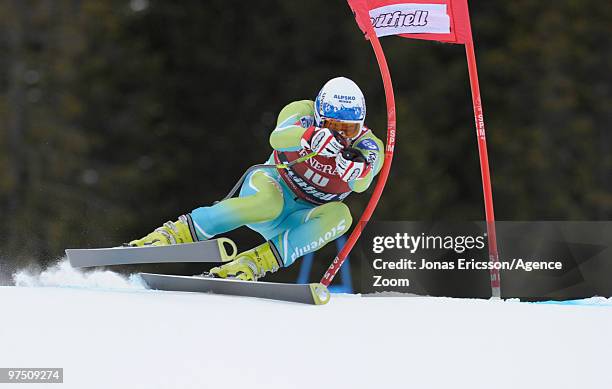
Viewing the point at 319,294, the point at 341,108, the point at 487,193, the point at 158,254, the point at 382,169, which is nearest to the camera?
the point at 319,294

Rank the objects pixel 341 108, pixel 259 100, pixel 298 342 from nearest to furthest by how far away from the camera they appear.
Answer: pixel 298 342 → pixel 341 108 → pixel 259 100

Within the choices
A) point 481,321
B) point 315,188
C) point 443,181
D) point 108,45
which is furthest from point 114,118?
point 481,321

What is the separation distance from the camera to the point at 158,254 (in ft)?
21.3

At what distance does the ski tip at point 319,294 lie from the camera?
20.4 ft

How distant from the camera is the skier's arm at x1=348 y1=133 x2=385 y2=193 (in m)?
6.41

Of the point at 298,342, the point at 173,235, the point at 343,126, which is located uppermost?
the point at 343,126

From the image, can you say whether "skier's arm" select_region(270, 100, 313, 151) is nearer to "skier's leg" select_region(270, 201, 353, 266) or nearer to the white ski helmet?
the white ski helmet

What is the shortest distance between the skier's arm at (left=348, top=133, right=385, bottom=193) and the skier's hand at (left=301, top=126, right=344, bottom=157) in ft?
1.01

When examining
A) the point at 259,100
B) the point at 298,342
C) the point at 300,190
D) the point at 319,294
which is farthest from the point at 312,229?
the point at 259,100

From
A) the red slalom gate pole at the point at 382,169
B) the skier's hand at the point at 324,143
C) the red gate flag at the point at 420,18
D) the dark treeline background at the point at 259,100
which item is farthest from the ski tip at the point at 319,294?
the dark treeline background at the point at 259,100

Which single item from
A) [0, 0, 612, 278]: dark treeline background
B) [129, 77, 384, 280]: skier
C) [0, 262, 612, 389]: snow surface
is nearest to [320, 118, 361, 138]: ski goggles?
[129, 77, 384, 280]: skier

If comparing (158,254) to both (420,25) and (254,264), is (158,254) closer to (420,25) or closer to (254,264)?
(254,264)

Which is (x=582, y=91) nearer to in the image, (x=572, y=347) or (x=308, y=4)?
(x=308, y=4)

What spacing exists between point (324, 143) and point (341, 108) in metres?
0.35
